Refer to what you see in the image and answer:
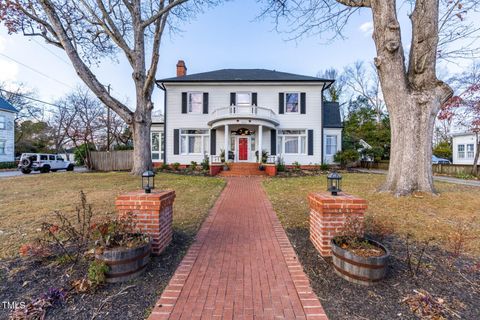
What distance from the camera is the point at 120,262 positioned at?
2418 millimetres

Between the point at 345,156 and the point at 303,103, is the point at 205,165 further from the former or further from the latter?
the point at 345,156

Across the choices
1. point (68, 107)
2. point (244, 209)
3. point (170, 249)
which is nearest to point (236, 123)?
point (244, 209)

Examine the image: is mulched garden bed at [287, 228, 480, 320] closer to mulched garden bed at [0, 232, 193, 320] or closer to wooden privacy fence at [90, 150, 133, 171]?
mulched garden bed at [0, 232, 193, 320]

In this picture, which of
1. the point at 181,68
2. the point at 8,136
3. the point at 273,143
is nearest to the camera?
the point at 273,143

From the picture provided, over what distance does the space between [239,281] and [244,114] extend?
518 inches

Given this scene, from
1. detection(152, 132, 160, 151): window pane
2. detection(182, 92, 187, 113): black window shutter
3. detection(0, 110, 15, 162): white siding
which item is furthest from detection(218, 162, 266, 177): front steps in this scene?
detection(0, 110, 15, 162): white siding

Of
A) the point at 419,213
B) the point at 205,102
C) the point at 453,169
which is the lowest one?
the point at 419,213

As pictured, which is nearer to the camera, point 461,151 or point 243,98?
point 243,98

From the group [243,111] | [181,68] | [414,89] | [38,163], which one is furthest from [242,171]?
[38,163]

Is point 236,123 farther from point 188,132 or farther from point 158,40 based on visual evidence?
point 158,40

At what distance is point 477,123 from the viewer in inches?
569

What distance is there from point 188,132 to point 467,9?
15.2 meters

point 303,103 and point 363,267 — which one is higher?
point 303,103

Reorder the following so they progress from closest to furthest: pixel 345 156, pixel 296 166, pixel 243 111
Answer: pixel 296 166, pixel 243 111, pixel 345 156
